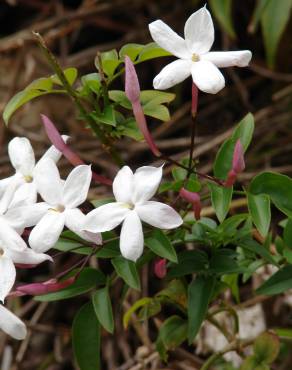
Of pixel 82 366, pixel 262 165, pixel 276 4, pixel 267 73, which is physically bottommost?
pixel 262 165

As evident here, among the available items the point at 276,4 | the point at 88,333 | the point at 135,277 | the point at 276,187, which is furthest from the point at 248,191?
the point at 276,4

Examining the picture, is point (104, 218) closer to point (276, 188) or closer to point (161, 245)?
point (161, 245)

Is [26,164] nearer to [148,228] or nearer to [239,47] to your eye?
[148,228]

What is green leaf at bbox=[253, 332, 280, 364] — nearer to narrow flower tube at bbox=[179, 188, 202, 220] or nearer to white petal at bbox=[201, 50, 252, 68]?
narrow flower tube at bbox=[179, 188, 202, 220]

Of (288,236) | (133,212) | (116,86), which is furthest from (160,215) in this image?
(116,86)

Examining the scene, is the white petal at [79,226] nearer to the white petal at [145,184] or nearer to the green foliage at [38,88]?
the white petal at [145,184]

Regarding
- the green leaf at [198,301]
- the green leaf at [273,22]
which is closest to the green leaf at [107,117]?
the green leaf at [198,301]
